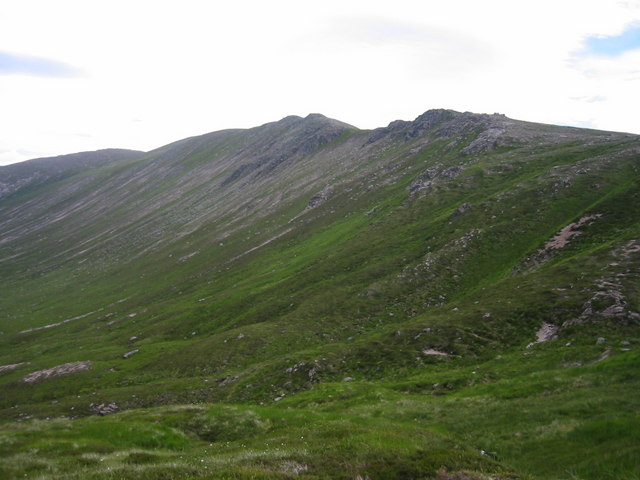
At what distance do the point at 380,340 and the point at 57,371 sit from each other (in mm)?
62730

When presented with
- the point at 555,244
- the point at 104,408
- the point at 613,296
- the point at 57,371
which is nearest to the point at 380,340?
the point at 613,296

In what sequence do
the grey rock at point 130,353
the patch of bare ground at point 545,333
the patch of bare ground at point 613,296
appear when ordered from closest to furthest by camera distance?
the patch of bare ground at point 613,296 → the patch of bare ground at point 545,333 → the grey rock at point 130,353

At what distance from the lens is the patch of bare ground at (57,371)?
66438mm

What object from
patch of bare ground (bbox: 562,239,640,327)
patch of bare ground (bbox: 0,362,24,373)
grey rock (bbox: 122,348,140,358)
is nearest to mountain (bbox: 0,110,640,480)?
patch of bare ground (bbox: 562,239,640,327)

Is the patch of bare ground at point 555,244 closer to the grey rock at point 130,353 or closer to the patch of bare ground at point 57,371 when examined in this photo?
the grey rock at point 130,353

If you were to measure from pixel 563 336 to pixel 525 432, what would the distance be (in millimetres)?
18942

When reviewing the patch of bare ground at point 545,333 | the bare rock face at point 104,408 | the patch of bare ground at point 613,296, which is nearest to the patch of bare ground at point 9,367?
the bare rock face at point 104,408

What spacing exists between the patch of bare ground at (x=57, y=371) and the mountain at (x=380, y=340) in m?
1.20

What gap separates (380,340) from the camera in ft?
150

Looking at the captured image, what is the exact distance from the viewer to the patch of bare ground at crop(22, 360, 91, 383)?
66.4 meters

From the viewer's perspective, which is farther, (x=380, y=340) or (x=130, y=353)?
(x=130, y=353)

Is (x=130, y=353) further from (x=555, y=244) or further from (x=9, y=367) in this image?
(x=555, y=244)

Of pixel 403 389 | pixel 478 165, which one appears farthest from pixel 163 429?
pixel 478 165

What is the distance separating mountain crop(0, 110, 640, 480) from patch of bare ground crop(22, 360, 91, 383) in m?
1.20
